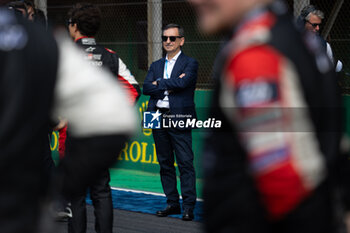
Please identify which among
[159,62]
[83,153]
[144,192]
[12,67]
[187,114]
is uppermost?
[12,67]

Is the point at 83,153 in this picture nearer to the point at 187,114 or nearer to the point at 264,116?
the point at 264,116

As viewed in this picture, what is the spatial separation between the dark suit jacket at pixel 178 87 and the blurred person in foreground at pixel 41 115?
5.22 meters

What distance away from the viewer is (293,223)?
1.64m

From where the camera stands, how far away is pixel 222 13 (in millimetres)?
1788

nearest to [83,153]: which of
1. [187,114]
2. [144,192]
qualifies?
[187,114]

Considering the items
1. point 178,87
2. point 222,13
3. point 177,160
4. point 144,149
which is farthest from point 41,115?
point 144,149

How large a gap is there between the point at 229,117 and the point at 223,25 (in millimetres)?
270

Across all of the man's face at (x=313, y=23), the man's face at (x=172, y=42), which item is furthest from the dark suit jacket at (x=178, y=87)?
the man's face at (x=313, y=23)

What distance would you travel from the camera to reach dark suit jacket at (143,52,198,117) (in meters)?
7.04

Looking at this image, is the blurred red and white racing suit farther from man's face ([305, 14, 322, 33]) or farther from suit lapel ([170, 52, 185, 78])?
suit lapel ([170, 52, 185, 78])

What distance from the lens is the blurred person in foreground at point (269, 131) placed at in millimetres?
1598

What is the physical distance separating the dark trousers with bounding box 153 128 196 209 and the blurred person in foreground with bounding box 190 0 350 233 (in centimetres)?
533

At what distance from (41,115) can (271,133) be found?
0.58 meters

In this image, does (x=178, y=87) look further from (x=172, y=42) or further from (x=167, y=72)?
(x=172, y=42)
